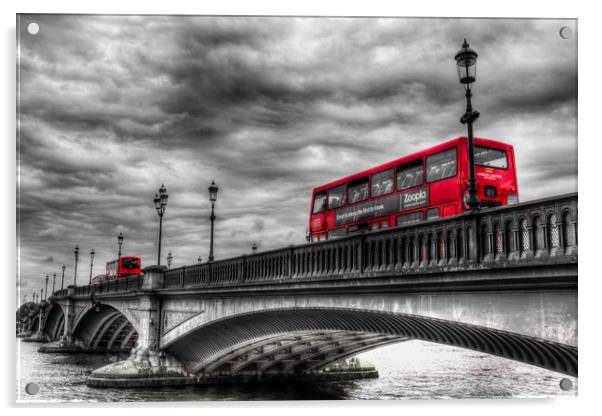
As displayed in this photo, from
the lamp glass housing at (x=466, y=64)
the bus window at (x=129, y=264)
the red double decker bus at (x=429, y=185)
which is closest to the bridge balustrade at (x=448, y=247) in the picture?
Answer: the red double decker bus at (x=429, y=185)

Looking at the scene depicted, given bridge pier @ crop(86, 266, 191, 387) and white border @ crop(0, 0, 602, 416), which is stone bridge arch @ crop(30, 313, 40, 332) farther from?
white border @ crop(0, 0, 602, 416)

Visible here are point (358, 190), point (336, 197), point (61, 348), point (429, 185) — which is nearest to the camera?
point (429, 185)

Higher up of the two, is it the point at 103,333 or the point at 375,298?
the point at 375,298

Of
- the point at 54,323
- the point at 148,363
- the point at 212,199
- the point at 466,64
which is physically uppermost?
the point at 466,64

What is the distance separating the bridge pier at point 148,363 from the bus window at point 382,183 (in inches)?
355

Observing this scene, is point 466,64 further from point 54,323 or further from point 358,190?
point 54,323

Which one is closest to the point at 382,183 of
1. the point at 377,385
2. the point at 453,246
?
the point at 453,246

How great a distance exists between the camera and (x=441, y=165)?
12797 millimetres

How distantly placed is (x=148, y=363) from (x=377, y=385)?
816 centimetres

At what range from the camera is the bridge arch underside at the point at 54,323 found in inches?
2120

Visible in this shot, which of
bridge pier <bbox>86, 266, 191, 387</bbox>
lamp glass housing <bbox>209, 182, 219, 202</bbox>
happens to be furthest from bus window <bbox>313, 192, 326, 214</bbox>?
bridge pier <bbox>86, 266, 191, 387</bbox>

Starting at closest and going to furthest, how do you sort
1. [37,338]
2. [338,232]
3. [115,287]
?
1. [338,232]
2. [115,287]
3. [37,338]

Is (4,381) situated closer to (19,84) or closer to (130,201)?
(19,84)

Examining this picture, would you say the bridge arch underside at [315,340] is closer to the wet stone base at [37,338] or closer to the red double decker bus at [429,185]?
the red double decker bus at [429,185]
